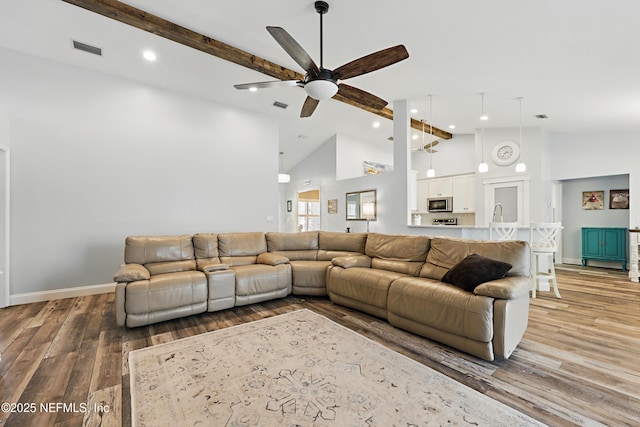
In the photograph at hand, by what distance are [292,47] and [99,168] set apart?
3726mm

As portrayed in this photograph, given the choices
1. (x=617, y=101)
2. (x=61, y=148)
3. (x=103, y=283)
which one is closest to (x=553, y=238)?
(x=617, y=101)

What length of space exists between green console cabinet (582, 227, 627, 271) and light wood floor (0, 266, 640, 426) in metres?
2.96

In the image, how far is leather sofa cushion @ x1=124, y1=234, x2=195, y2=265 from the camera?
3.67 meters

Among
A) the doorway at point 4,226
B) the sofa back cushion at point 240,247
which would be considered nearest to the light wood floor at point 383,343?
the doorway at point 4,226

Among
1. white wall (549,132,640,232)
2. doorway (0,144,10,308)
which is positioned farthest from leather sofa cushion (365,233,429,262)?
white wall (549,132,640,232)

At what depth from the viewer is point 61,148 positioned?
13.4ft

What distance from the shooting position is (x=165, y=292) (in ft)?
10.2

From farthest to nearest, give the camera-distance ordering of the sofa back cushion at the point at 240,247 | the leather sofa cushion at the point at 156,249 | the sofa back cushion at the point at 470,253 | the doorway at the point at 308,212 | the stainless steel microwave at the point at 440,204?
the doorway at the point at 308,212 → the stainless steel microwave at the point at 440,204 → the sofa back cushion at the point at 240,247 → the leather sofa cushion at the point at 156,249 → the sofa back cushion at the point at 470,253

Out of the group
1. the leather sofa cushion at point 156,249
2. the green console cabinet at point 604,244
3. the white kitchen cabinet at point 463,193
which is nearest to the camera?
the leather sofa cushion at point 156,249

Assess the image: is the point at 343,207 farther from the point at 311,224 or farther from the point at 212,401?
the point at 212,401

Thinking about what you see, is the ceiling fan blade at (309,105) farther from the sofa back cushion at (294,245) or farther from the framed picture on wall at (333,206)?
the framed picture on wall at (333,206)

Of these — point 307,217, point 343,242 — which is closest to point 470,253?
point 343,242

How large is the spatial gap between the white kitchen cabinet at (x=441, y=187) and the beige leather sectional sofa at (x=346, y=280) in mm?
4226

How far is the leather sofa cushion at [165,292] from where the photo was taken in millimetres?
2963
